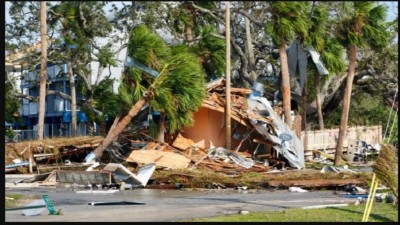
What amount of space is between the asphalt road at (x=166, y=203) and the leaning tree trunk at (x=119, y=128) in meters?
5.03

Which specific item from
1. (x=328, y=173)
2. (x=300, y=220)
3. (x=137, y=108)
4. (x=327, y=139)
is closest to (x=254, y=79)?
(x=327, y=139)

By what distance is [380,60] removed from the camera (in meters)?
42.5

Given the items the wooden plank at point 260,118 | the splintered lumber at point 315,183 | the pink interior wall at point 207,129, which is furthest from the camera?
the pink interior wall at point 207,129

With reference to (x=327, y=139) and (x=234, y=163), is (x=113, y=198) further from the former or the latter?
(x=327, y=139)

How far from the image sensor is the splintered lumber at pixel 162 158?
82.5ft

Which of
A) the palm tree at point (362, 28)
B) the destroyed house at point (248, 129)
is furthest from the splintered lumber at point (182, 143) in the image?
the palm tree at point (362, 28)

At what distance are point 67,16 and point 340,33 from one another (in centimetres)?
1236

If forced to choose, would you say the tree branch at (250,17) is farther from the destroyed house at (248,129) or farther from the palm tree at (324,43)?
the destroyed house at (248,129)

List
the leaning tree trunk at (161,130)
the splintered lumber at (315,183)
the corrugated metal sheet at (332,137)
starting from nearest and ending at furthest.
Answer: the splintered lumber at (315,183), the leaning tree trunk at (161,130), the corrugated metal sheet at (332,137)

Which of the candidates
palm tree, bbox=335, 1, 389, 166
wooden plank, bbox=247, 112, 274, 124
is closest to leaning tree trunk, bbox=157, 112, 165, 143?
wooden plank, bbox=247, 112, 274, 124

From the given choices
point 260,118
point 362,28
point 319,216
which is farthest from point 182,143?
point 319,216

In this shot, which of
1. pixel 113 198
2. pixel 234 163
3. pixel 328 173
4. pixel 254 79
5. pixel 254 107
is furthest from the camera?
pixel 254 79

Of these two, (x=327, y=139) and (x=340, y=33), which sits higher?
(x=340, y=33)

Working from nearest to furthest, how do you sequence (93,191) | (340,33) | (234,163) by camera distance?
(93,191)
(234,163)
(340,33)
